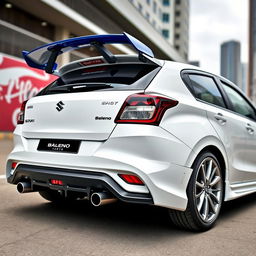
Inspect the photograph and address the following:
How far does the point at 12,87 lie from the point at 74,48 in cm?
1426

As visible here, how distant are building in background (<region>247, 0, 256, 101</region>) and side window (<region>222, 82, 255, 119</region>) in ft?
449

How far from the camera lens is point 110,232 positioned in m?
3.28

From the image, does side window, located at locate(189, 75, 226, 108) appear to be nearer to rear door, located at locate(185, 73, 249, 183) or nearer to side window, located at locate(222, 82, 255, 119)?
rear door, located at locate(185, 73, 249, 183)

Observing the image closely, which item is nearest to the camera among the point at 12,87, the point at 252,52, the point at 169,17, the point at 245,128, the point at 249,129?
the point at 245,128

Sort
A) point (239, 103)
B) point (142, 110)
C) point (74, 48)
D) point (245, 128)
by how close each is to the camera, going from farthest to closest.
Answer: point (239, 103)
point (245, 128)
point (74, 48)
point (142, 110)

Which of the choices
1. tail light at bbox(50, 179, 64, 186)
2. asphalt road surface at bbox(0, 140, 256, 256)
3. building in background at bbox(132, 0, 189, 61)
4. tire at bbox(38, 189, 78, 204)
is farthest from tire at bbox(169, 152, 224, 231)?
building in background at bbox(132, 0, 189, 61)

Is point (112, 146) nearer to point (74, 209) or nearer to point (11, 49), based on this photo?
point (74, 209)

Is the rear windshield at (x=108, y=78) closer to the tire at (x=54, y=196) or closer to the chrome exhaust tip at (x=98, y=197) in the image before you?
the chrome exhaust tip at (x=98, y=197)

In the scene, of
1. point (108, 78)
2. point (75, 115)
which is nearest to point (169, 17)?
point (108, 78)

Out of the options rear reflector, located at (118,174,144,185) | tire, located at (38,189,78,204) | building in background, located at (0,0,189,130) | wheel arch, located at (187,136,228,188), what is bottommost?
tire, located at (38,189,78,204)

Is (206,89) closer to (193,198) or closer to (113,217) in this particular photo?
(193,198)

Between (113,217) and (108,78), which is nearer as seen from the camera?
(108,78)

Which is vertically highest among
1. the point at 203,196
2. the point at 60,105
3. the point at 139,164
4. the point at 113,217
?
the point at 60,105

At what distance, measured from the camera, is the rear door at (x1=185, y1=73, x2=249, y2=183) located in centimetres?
373
